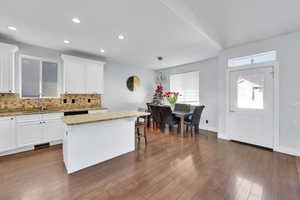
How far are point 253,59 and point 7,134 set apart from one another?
5891mm

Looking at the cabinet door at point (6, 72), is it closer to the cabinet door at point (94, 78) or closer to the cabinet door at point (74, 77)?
the cabinet door at point (74, 77)

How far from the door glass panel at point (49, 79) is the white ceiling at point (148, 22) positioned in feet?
1.85

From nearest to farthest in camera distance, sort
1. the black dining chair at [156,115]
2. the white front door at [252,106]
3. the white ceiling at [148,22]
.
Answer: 1. the white ceiling at [148,22]
2. the white front door at [252,106]
3. the black dining chair at [156,115]

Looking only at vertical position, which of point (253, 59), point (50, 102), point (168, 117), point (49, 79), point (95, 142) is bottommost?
point (95, 142)

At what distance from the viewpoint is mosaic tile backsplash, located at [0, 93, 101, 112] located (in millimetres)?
3154

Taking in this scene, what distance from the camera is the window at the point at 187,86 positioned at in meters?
5.30

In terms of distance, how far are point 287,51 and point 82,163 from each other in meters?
4.70

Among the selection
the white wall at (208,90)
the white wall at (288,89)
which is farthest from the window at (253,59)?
the white wall at (208,90)

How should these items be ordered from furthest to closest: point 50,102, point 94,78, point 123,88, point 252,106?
point 123,88
point 94,78
point 50,102
point 252,106

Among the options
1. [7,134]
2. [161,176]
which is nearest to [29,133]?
[7,134]

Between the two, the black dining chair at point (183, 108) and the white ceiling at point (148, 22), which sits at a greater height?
the white ceiling at point (148, 22)

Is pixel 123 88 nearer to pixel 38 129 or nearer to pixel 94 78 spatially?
pixel 94 78

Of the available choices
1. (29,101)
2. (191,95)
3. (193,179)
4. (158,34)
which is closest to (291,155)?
(193,179)

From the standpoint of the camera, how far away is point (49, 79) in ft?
12.4
